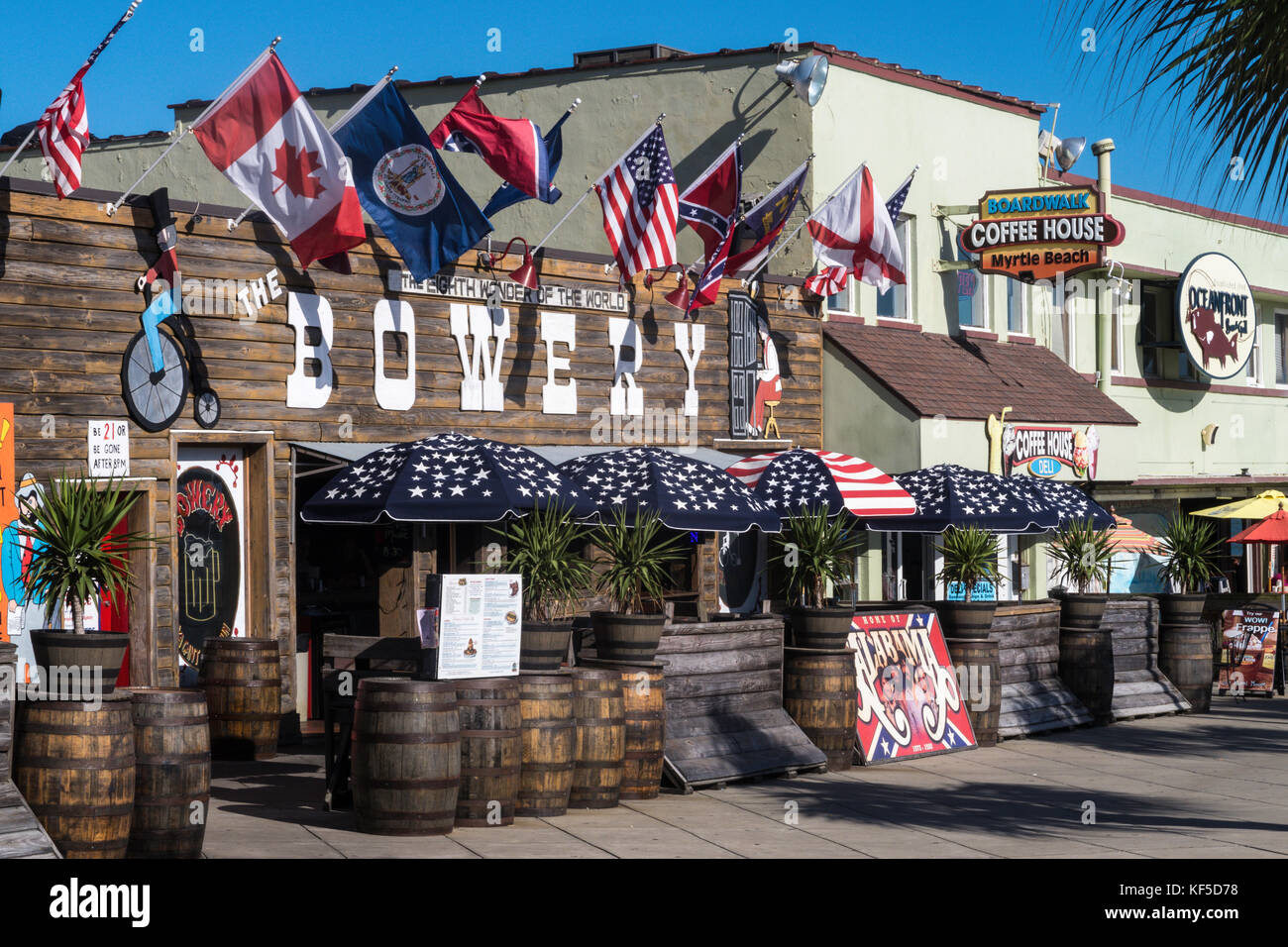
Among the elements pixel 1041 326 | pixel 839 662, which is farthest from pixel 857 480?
pixel 1041 326

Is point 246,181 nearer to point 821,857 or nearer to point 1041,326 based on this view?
point 821,857

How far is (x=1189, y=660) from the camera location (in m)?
19.2

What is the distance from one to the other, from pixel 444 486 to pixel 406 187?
11.4 ft

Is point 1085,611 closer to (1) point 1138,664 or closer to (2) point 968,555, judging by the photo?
(1) point 1138,664

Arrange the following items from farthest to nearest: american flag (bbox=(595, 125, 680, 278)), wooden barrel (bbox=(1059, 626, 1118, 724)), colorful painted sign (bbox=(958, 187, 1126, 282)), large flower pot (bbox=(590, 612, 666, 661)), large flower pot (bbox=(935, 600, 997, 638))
→ colorful painted sign (bbox=(958, 187, 1126, 282))
wooden barrel (bbox=(1059, 626, 1118, 724))
american flag (bbox=(595, 125, 680, 278))
large flower pot (bbox=(935, 600, 997, 638))
large flower pot (bbox=(590, 612, 666, 661))

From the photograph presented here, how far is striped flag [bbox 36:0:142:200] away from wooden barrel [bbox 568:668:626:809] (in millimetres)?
5546

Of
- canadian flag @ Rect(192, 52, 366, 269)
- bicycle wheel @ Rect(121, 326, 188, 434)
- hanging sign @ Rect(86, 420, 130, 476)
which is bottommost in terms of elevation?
hanging sign @ Rect(86, 420, 130, 476)

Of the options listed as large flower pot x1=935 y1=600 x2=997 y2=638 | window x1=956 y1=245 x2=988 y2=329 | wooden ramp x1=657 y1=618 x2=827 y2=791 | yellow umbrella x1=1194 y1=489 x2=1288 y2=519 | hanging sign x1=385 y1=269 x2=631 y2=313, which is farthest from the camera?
window x1=956 y1=245 x2=988 y2=329

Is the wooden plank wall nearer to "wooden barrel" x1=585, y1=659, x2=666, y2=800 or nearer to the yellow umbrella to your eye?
"wooden barrel" x1=585, y1=659, x2=666, y2=800

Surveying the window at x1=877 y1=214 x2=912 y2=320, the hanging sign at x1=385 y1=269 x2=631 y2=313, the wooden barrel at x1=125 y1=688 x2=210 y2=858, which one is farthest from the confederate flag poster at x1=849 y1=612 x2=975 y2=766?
the window at x1=877 y1=214 x2=912 y2=320

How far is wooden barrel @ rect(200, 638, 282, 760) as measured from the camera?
542 inches

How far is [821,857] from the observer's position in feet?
33.0

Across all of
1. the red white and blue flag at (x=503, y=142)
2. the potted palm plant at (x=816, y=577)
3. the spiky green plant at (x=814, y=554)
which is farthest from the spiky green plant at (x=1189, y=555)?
the red white and blue flag at (x=503, y=142)

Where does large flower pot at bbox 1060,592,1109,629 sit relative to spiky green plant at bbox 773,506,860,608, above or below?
below
